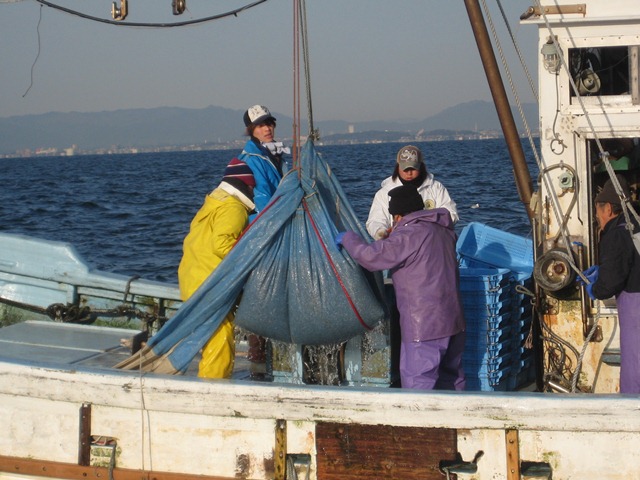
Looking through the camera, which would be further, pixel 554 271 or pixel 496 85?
pixel 496 85

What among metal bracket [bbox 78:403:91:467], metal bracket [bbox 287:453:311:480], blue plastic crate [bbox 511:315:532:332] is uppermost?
blue plastic crate [bbox 511:315:532:332]

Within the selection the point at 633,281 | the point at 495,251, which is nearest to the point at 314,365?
the point at 633,281

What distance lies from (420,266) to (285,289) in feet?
2.54

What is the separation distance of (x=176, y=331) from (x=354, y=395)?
1.24 m

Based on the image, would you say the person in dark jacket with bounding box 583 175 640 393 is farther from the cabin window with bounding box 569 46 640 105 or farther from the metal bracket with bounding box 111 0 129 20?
the metal bracket with bounding box 111 0 129 20

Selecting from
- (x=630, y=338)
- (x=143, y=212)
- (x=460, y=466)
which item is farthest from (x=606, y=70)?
(x=143, y=212)

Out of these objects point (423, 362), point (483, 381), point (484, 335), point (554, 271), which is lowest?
point (483, 381)

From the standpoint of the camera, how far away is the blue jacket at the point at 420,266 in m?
4.93

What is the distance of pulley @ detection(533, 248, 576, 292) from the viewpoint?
5.61 metres

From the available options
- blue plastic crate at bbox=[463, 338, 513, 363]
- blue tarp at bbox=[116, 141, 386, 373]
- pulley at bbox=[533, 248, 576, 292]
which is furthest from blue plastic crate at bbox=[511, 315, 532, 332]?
blue tarp at bbox=[116, 141, 386, 373]

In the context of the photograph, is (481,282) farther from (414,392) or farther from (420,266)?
(414,392)

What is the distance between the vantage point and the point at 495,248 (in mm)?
7230

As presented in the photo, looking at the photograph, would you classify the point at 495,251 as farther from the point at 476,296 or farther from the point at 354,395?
the point at 354,395

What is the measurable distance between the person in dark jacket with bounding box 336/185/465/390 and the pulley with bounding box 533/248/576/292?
33.6 inches
